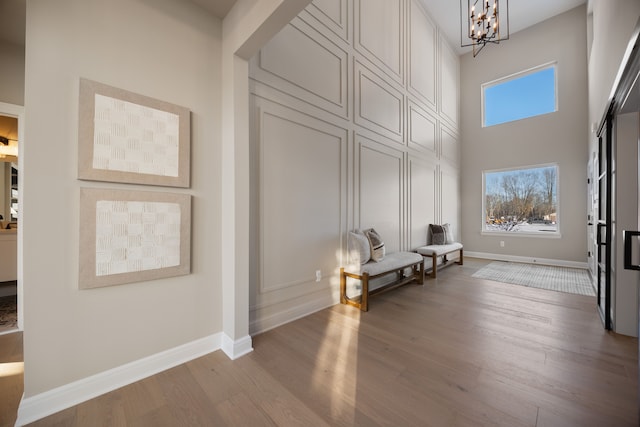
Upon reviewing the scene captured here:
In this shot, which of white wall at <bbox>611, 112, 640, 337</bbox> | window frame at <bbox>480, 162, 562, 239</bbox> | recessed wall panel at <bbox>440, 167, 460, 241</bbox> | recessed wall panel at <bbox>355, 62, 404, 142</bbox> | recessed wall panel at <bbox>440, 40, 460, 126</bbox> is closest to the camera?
white wall at <bbox>611, 112, 640, 337</bbox>

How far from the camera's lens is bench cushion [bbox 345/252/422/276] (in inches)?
124

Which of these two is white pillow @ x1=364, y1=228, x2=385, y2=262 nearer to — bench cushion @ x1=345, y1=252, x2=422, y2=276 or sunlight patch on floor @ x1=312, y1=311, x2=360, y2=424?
bench cushion @ x1=345, y1=252, x2=422, y2=276

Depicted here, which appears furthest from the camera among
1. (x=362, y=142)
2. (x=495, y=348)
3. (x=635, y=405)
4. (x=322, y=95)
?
(x=362, y=142)

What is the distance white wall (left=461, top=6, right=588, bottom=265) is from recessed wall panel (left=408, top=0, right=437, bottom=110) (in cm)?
187

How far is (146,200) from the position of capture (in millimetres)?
1800

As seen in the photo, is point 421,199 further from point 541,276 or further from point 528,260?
point 528,260

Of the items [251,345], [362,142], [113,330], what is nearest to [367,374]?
[251,345]

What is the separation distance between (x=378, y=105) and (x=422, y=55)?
2362mm

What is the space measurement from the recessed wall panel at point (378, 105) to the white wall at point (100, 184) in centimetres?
210

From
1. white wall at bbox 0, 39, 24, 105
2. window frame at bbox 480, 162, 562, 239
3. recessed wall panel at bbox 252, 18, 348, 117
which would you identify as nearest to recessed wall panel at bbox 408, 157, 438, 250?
window frame at bbox 480, 162, 562, 239

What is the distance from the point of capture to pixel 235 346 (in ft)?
6.69

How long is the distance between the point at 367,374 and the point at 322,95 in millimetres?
2879

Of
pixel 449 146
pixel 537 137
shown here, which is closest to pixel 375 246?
pixel 449 146

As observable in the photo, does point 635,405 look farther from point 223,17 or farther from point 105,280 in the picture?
point 223,17
